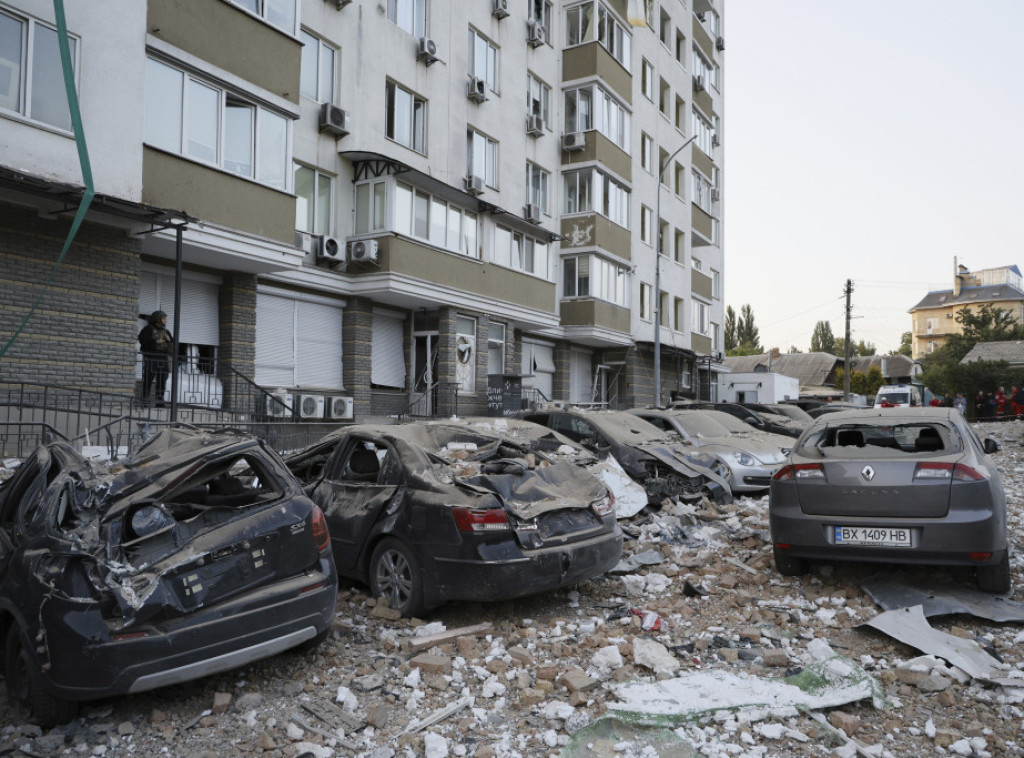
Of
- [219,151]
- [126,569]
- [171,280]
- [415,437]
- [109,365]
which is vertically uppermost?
[219,151]

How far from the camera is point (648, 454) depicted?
10.3m

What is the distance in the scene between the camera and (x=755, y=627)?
210 inches

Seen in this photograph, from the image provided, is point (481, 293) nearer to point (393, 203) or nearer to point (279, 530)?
point (393, 203)

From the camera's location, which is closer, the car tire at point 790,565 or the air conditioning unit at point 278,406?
the car tire at point 790,565

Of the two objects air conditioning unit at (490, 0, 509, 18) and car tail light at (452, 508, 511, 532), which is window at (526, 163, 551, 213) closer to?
air conditioning unit at (490, 0, 509, 18)

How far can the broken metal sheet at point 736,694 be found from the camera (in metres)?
3.86

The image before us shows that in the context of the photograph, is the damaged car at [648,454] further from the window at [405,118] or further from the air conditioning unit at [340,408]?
the window at [405,118]

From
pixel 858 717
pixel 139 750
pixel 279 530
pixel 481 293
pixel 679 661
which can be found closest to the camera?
pixel 139 750

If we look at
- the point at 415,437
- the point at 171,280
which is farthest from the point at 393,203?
the point at 415,437

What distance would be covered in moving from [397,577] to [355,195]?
44.1ft

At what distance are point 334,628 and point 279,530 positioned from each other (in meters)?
1.41

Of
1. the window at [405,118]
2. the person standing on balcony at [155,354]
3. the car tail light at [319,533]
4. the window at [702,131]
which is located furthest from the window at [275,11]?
the window at [702,131]

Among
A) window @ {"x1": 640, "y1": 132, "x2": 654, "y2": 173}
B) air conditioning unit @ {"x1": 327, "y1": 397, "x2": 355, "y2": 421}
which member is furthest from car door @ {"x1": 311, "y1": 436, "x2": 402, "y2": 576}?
window @ {"x1": 640, "y1": 132, "x2": 654, "y2": 173}

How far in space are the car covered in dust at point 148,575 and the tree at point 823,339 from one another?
367 ft
